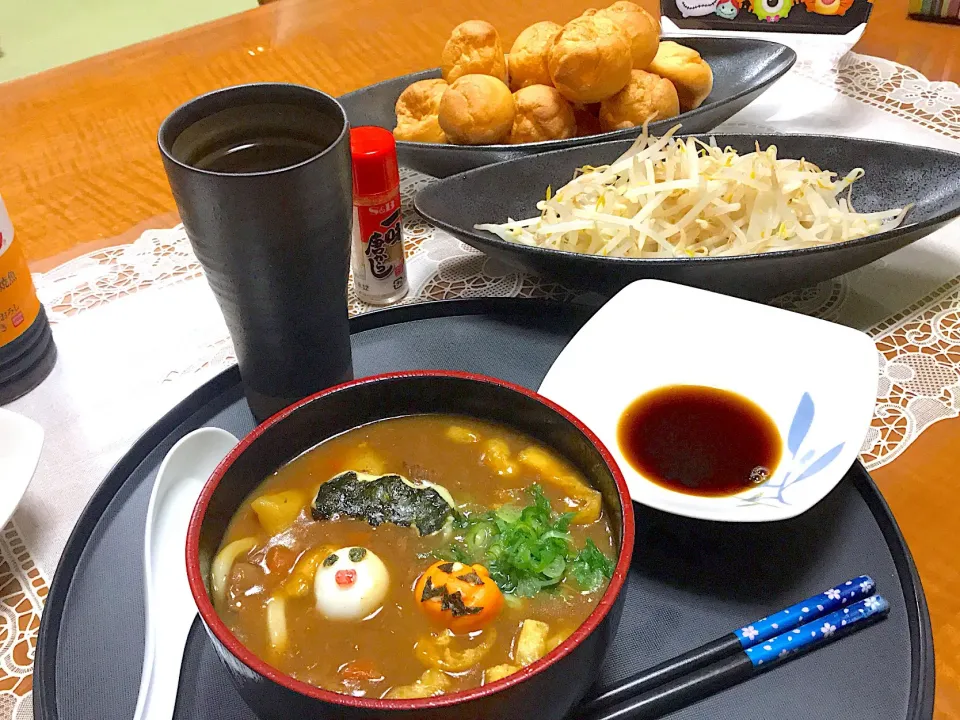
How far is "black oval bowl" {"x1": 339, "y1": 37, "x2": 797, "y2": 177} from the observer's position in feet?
5.81

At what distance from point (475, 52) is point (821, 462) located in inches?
50.8

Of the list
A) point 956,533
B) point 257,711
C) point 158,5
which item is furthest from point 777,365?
point 158,5

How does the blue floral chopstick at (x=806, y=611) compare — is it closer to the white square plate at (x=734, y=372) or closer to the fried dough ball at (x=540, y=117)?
the white square plate at (x=734, y=372)

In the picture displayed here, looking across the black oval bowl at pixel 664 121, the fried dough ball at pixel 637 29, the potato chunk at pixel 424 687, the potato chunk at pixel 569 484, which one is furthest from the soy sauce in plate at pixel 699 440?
the fried dough ball at pixel 637 29

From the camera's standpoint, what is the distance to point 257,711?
81 cm

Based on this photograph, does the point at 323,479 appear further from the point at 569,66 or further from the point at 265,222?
the point at 569,66

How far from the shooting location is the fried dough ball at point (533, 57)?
1.93m

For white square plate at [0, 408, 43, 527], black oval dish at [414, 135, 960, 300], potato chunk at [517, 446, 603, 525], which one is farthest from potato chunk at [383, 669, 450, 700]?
black oval dish at [414, 135, 960, 300]

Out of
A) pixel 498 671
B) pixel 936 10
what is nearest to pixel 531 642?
pixel 498 671

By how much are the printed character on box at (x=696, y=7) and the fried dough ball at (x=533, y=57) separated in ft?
1.87

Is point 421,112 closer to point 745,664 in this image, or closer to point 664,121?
point 664,121

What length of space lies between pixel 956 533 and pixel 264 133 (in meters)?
1.11

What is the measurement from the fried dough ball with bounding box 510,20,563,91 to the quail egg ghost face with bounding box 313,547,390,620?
1.36 meters

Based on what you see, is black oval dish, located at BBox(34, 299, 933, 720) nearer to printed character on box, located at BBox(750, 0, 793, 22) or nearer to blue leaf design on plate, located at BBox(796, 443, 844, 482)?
blue leaf design on plate, located at BBox(796, 443, 844, 482)
